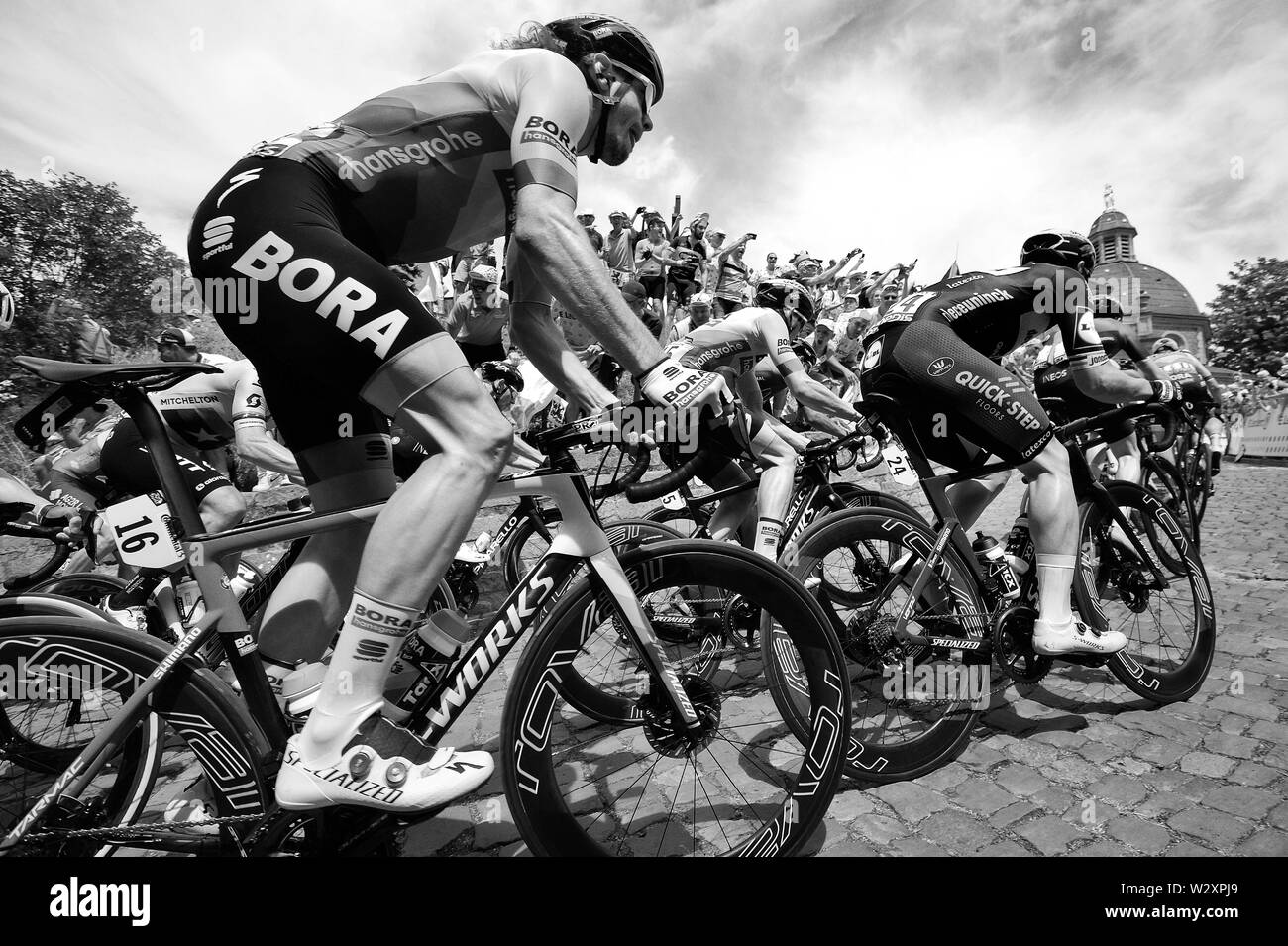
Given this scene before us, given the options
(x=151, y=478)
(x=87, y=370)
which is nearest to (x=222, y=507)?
(x=151, y=478)

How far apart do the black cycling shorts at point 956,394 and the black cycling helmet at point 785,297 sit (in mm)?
1840

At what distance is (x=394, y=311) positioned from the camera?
1.61 metres

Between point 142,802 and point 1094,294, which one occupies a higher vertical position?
point 1094,294

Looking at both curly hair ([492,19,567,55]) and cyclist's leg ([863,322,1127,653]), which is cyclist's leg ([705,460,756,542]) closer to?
cyclist's leg ([863,322,1127,653])

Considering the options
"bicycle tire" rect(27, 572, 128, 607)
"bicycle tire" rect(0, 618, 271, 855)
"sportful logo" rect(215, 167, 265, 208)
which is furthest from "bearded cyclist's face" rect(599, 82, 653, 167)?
"bicycle tire" rect(27, 572, 128, 607)

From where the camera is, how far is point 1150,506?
11.2 feet

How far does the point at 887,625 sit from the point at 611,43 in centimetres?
240

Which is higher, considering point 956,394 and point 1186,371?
point 1186,371

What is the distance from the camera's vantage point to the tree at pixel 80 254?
29547 mm

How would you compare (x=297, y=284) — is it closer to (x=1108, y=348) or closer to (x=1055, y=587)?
(x=1055, y=587)

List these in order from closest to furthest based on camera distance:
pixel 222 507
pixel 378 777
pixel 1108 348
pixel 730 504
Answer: pixel 378 777 < pixel 222 507 < pixel 730 504 < pixel 1108 348
